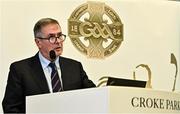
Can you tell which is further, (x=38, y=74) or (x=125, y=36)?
(x=125, y=36)

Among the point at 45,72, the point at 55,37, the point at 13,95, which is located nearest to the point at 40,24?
the point at 55,37

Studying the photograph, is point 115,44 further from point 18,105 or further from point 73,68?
point 18,105

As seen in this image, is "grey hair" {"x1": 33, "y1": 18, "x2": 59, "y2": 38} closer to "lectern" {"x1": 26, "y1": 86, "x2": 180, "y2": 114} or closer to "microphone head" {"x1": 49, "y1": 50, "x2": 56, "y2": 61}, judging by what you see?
"microphone head" {"x1": 49, "y1": 50, "x2": 56, "y2": 61}

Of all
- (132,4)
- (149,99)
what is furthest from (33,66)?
(149,99)

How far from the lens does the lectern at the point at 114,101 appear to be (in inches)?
47.6

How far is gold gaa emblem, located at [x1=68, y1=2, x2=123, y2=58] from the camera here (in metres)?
2.01

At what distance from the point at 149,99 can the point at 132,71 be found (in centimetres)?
79

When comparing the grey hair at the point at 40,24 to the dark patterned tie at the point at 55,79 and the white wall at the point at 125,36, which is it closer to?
the white wall at the point at 125,36

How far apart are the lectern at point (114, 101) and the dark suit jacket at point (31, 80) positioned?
0.45 meters

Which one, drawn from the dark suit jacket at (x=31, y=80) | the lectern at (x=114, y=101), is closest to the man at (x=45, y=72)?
the dark suit jacket at (x=31, y=80)

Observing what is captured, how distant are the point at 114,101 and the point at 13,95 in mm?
705

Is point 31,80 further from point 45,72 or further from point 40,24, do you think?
point 40,24

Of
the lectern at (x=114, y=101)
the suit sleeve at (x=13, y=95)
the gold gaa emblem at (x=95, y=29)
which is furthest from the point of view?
the gold gaa emblem at (x=95, y=29)

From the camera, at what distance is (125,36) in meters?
2.10
